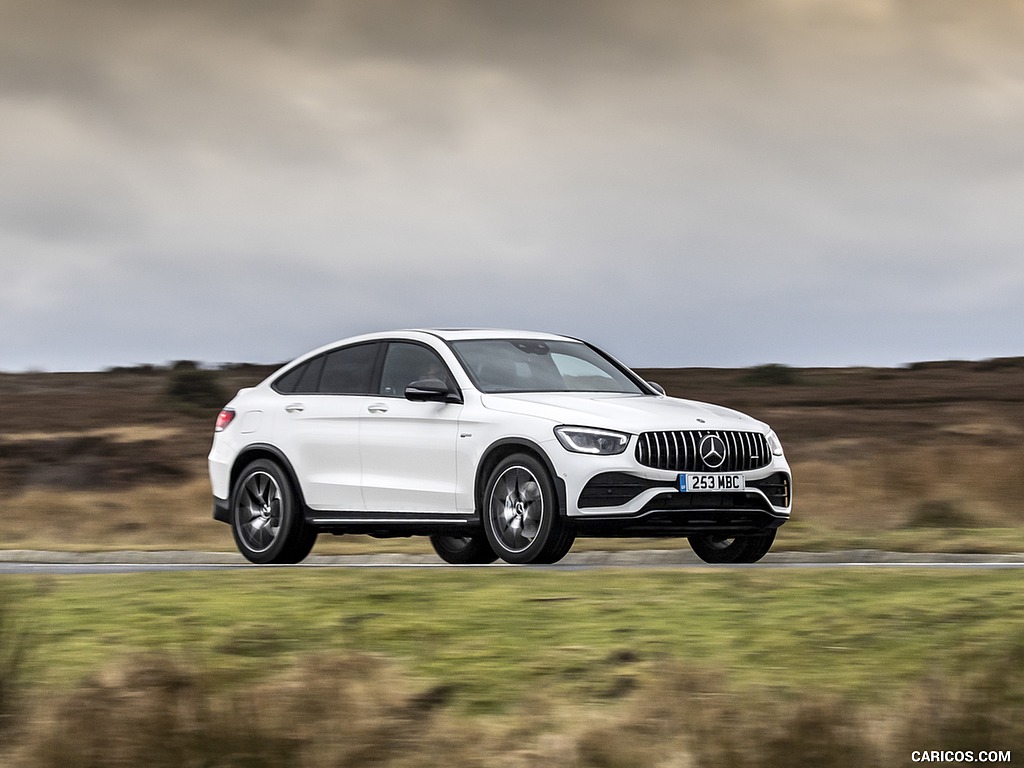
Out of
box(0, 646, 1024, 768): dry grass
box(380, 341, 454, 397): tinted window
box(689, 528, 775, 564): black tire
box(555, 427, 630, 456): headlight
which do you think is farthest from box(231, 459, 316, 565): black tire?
box(0, 646, 1024, 768): dry grass

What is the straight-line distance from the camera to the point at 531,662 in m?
8.86

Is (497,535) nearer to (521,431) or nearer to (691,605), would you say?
(521,431)

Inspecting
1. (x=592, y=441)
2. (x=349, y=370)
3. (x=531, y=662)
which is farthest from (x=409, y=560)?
(x=531, y=662)

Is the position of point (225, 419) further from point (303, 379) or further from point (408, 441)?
point (408, 441)

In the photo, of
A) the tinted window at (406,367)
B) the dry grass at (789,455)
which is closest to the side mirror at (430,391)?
the tinted window at (406,367)

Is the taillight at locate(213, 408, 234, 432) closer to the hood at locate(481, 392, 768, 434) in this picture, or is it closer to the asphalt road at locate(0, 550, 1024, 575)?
the asphalt road at locate(0, 550, 1024, 575)

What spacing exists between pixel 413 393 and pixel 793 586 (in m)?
3.83

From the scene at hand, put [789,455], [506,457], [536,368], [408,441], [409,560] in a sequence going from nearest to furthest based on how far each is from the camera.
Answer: [506,457], [408,441], [536,368], [409,560], [789,455]

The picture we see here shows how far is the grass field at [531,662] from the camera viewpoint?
7266mm

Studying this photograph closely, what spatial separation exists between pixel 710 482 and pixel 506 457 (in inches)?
57.8

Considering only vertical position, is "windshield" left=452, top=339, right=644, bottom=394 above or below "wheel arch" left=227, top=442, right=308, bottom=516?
above

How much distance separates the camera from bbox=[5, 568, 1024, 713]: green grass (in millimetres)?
8562

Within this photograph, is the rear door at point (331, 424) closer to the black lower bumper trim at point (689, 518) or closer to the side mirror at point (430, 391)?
the side mirror at point (430, 391)

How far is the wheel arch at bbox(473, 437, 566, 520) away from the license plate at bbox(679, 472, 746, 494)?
89 centimetres
